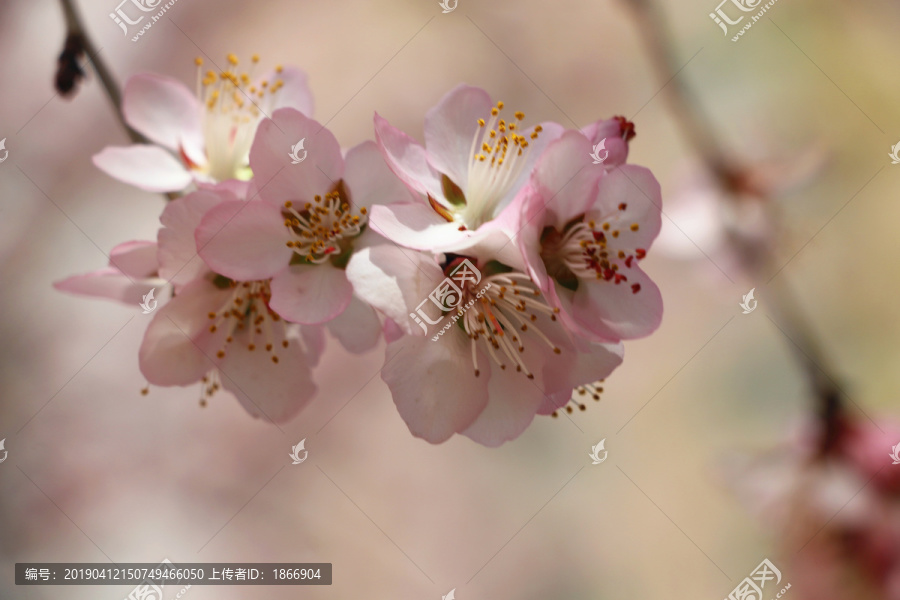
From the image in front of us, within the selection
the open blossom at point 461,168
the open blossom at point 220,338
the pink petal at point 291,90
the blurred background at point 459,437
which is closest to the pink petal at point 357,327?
the open blossom at point 220,338

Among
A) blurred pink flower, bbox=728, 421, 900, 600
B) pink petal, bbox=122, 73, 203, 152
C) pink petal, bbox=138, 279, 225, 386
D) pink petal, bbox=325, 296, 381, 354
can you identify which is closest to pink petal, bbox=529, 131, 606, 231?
pink petal, bbox=325, 296, 381, 354

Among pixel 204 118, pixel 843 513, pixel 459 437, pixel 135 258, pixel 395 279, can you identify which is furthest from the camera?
pixel 459 437

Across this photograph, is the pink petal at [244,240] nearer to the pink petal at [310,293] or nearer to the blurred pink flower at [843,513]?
the pink petal at [310,293]

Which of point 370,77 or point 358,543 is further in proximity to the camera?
point 370,77

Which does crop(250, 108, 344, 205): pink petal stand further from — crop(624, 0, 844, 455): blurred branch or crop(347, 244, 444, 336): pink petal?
crop(624, 0, 844, 455): blurred branch

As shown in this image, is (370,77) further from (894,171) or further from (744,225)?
(894,171)

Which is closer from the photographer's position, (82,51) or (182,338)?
(182,338)

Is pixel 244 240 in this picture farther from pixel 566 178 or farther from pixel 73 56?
pixel 73 56

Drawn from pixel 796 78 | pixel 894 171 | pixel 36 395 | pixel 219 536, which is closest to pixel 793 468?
pixel 894 171

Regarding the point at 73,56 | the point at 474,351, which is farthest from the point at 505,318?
the point at 73,56
